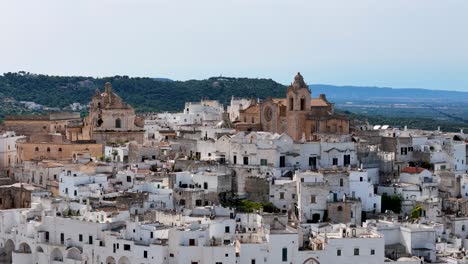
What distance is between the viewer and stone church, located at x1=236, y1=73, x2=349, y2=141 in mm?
57062

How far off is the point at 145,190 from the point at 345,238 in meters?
11.5

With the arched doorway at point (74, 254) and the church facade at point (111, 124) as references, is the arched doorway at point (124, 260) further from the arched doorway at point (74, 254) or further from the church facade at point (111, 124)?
the church facade at point (111, 124)

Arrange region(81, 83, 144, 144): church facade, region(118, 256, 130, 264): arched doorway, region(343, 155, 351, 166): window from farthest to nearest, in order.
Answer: region(81, 83, 144, 144): church facade → region(343, 155, 351, 166): window → region(118, 256, 130, 264): arched doorway

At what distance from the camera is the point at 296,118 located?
57.2 m

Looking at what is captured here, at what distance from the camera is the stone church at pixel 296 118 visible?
187 feet

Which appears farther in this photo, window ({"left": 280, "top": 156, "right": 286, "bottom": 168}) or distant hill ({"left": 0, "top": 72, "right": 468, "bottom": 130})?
distant hill ({"left": 0, "top": 72, "right": 468, "bottom": 130})

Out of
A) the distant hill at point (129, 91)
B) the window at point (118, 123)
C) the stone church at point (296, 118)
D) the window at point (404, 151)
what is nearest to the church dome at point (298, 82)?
the stone church at point (296, 118)

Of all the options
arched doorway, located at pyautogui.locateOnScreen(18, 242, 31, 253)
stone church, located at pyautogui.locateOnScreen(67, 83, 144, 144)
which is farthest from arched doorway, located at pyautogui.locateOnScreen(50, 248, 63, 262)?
stone church, located at pyautogui.locateOnScreen(67, 83, 144, 144)

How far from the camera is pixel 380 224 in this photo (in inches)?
1615

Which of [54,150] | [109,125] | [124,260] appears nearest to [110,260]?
[124,260]

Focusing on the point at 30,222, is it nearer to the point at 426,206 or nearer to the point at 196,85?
the point at 426,206

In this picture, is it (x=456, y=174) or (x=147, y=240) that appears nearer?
(x=147, y=240)

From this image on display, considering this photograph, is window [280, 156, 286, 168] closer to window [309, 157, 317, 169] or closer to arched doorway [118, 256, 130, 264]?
window [309, 157, 317, 169]

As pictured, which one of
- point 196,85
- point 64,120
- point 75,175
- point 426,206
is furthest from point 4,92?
point 426,206
